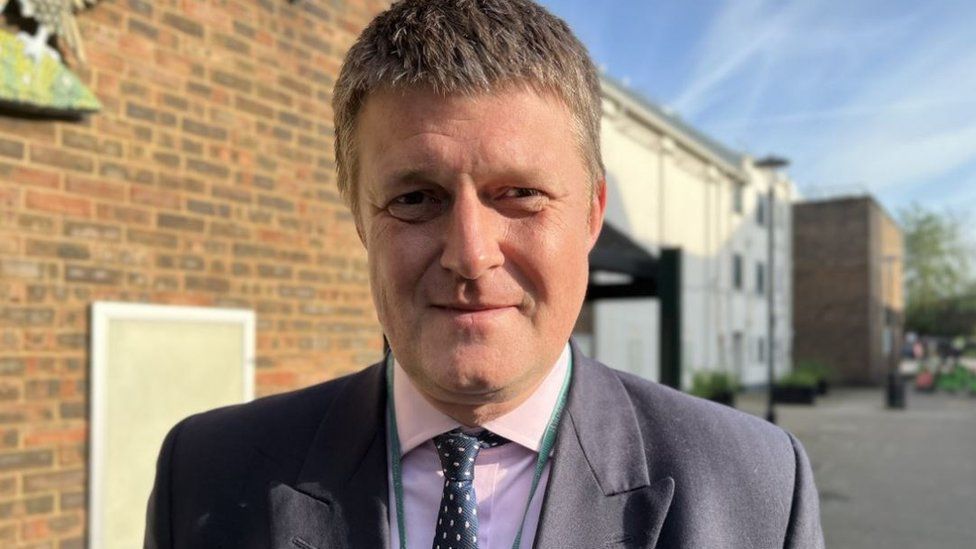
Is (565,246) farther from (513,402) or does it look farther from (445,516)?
(445,516)

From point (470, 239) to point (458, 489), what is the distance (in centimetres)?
49

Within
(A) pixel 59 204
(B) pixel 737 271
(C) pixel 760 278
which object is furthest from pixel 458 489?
(C) pixel 760 278

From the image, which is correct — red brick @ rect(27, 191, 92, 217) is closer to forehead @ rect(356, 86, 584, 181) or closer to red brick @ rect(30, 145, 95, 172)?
red brick @ rect(30, 145, 95, 172)

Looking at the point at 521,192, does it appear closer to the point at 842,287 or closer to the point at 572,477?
the point at 572,477

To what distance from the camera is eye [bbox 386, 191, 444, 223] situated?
1.37 meters

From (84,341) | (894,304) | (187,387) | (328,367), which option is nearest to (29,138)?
(84,341)

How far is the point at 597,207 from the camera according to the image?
1.59 m

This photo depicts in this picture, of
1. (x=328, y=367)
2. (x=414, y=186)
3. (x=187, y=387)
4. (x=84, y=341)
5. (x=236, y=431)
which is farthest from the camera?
(x=328, y=367)

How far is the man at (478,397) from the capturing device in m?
1.33

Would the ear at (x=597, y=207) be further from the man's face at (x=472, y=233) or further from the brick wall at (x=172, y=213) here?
the brick wall at (x=172, y=213)

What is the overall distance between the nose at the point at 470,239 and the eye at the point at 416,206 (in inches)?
1.7

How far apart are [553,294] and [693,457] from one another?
0.48m

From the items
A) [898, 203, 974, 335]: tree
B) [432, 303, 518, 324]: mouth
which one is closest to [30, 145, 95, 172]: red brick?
[432, 303, 518, 324]: mouth

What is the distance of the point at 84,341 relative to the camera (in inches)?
128
